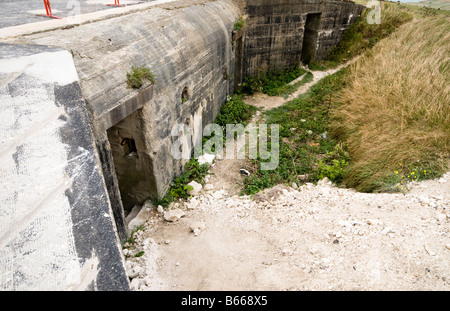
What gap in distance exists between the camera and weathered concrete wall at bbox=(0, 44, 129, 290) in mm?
1547

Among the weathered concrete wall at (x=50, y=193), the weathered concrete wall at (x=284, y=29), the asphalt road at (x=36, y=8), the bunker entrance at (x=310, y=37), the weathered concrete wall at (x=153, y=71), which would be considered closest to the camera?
the weathered concrete wall at (x=50, y=193)

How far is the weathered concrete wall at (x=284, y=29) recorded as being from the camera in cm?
858

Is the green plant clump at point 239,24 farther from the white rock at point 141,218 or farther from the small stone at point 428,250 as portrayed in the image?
the small stone at point 428,250

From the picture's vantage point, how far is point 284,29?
30.0 feet

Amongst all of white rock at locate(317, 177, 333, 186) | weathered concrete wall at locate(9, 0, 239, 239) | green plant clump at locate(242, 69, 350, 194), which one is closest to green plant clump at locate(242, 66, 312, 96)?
green plant clump at locate(242, 69, 350, 194)

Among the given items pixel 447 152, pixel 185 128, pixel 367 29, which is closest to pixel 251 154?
pixel 185 128

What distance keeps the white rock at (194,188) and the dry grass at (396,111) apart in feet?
8.34

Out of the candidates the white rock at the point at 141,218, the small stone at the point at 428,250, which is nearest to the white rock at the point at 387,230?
the small stone at the point at 428,250

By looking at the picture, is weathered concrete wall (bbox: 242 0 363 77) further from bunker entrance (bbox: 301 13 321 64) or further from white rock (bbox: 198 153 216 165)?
white rock (bbox: 198 153 216 165)

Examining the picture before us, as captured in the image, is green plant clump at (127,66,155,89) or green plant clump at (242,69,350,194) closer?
green plant clump at (127,66,155,89)

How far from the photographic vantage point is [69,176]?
1.94m

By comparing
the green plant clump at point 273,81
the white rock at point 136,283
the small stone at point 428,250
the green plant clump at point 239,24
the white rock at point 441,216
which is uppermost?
the green plant clump at point 239,24

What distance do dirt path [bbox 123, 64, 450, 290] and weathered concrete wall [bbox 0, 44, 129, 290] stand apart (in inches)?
72.9

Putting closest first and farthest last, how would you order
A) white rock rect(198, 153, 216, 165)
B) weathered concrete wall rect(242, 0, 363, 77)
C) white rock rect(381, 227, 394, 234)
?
1. white rock rect(381, 227, 394, 234)
2. white rock rect(198, 153, 216, 165)
3. weathered concrete wall rect(242, 0, 363, 77)
